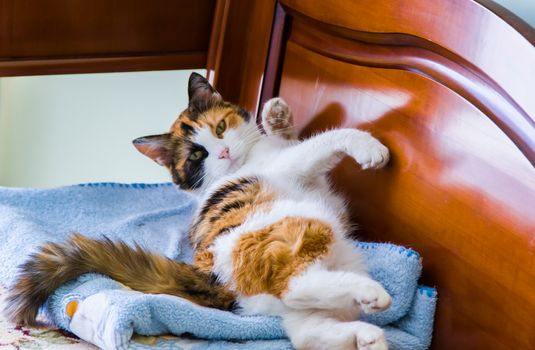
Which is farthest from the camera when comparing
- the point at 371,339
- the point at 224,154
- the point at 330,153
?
the point at 224,154

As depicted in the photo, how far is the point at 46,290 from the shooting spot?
145 cm

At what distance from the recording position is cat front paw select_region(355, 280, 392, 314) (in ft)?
4.33

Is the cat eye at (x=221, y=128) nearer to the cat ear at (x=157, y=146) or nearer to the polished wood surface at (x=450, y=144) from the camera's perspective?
the cat ear at (x=157, y=146)

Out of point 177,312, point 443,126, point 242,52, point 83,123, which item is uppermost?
point 443,126

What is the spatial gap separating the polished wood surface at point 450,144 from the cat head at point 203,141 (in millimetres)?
214

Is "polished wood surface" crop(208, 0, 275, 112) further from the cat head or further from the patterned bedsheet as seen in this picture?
the patterned bedsheet

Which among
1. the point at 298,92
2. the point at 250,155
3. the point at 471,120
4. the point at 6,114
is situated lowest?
the point at 6,114

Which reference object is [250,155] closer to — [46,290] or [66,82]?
[46,290]

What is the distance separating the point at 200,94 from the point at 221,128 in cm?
11

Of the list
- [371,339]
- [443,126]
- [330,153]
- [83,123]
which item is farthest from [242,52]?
[371,339]

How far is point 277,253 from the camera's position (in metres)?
1.41

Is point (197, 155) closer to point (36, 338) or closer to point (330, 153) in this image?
point (330, 153)

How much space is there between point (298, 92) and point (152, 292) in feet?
2.19

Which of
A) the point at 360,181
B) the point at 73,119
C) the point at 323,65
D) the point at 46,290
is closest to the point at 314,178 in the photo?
the point at 360,181
